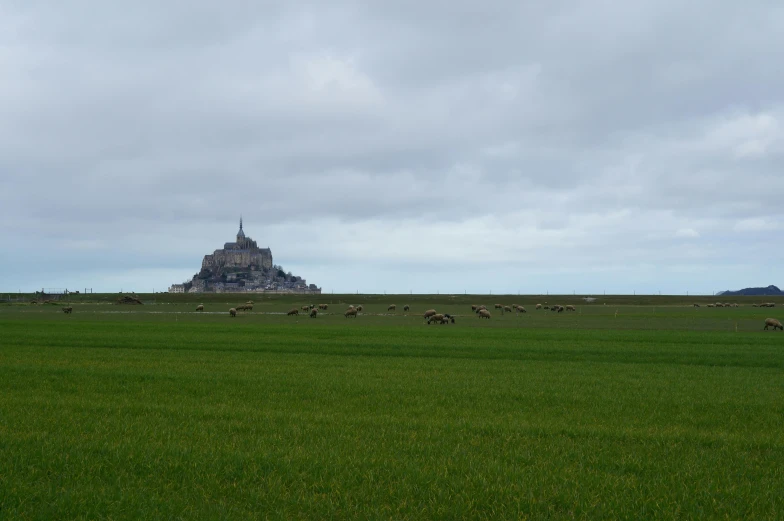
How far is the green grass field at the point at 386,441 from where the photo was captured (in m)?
7.46

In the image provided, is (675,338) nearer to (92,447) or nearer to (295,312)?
(92,447)

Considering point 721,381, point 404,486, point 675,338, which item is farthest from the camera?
point 675,338

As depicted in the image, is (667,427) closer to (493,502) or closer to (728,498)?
(728,498)

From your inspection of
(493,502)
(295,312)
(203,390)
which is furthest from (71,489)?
(295,312)

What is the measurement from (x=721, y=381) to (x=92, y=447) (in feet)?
56.3

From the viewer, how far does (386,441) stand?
10305mm

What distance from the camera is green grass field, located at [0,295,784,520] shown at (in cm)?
746

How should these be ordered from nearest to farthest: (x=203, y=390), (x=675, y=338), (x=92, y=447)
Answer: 1. (x=92, y=447)
2. (x=203, y=390)
3. (x=675, y=338)

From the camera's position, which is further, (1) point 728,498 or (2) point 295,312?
(2) point 295,312

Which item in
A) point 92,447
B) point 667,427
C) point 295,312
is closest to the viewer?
point 92,447

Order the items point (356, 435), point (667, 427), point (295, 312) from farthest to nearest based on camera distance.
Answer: point (295, 312) → point (667, 427) → point (356, 435)

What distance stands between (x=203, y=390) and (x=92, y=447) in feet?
20.1

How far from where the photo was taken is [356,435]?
1071 cm

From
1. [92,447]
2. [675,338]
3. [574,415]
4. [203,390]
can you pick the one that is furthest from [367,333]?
[92,447]
